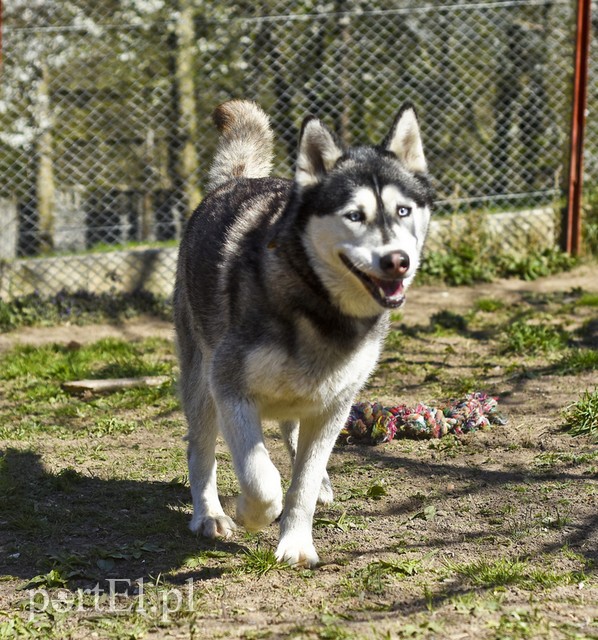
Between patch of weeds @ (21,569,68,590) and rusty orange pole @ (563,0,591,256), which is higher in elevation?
rusty orange pole @ (563,0,591,256)

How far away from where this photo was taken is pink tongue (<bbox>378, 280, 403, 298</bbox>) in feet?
10.4

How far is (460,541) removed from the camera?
357 cm

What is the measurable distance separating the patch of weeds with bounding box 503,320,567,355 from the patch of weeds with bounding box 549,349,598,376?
391mm

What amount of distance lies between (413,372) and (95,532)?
2.97m

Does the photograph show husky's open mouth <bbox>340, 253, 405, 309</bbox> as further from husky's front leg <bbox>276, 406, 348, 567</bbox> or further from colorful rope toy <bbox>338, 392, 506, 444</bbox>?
colorful rope toy <bbox>338, 392, 506, 444</bbox>

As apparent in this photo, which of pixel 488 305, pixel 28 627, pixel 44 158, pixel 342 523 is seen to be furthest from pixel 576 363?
pixel 44 158

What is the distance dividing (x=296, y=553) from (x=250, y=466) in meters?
0.40

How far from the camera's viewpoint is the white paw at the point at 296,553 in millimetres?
3369

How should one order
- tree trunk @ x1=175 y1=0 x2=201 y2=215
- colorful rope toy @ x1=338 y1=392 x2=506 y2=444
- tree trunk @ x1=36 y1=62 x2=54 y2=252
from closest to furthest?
colorful rope toy @ x1=338 y1=392 x2=506 y2=444
tree trunk @ x1=36 y1=62 x2=54 y2=252
tree trunk @ x1=175 y1=0 x2=201 y2=215

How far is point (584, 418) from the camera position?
4734mm

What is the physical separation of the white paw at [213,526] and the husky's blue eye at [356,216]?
4.61ft

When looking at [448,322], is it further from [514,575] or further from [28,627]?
[28,627]

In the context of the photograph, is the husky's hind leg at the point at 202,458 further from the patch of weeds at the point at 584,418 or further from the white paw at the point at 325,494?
the patch of weeds at the point at 584,418

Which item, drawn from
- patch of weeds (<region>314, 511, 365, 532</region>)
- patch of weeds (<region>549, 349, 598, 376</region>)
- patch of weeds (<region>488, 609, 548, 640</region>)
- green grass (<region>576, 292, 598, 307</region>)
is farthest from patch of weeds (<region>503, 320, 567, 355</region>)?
patch of weeds (<region>488, 609, 548, 640</region>)
